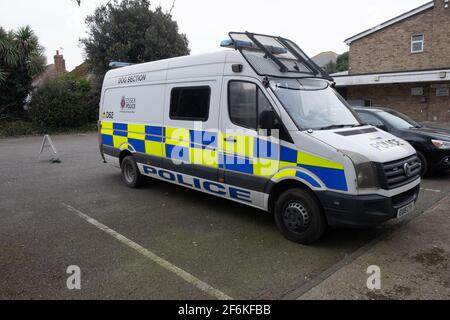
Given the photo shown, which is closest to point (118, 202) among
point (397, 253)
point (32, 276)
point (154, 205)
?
point (154, 205)

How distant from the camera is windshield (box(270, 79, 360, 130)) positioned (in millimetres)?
4629

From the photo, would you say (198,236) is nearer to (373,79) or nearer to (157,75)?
(157,75)

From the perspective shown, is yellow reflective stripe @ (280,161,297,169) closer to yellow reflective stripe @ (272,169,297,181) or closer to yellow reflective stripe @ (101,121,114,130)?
yellow reflective stripe @ (272,169,297,181)

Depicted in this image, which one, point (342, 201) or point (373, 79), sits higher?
point (373, 79)

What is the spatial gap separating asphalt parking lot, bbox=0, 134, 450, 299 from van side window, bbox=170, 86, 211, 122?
150 cm

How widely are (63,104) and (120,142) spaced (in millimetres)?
15387

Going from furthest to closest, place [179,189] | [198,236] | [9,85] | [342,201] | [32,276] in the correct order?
[9,85] → [179,189] → [198,236] → [342,201] → [32,276]

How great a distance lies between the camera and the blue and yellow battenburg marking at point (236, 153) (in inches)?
165

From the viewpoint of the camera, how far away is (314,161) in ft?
13.8

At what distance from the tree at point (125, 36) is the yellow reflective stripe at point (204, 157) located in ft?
62.8

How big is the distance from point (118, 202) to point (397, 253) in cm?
443

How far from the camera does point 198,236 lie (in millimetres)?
4840

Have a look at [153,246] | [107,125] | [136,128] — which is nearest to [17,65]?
[107,125]
